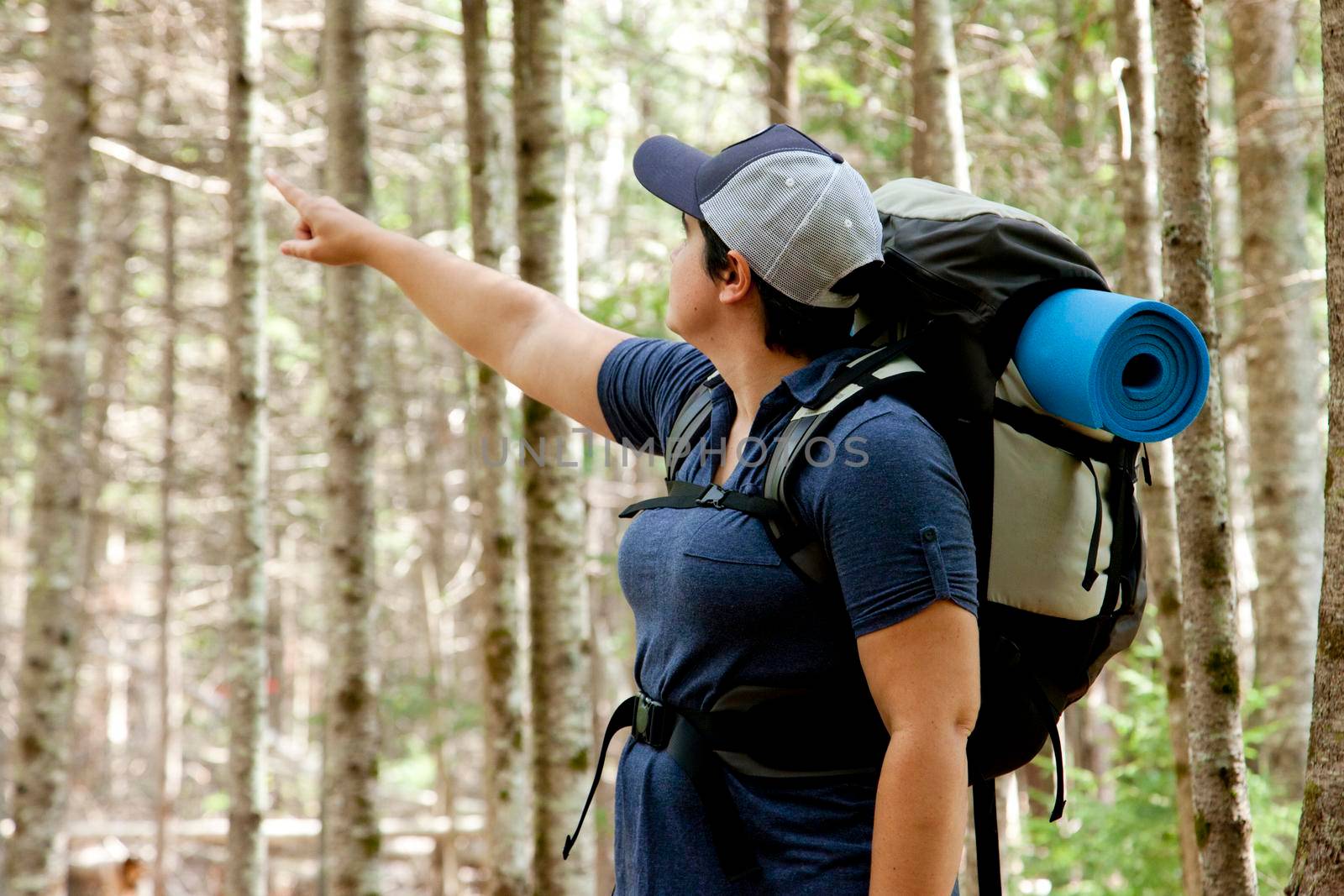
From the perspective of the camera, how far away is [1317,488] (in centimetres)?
771

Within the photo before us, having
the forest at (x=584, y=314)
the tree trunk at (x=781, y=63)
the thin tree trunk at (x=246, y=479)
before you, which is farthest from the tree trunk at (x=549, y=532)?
the tree trunk at (x=781, y=63)

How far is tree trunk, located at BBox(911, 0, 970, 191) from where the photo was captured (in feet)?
17.3

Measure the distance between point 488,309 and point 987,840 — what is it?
61.9 inches

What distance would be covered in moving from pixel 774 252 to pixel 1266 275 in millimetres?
7456

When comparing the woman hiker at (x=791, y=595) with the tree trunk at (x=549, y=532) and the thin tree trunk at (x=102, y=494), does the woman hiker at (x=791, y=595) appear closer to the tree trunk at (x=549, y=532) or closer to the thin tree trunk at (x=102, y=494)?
the tree trunk at (x=549, y=532)

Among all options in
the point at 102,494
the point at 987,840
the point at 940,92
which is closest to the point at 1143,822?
the point at 940,92

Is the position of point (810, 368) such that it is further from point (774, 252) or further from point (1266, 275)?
point (1266, 275)

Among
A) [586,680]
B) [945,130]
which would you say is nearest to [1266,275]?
[945,130]

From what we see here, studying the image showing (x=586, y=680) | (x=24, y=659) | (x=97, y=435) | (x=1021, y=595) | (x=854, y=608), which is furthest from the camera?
(x=97, y=435)

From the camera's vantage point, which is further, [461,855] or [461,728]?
[461,855]

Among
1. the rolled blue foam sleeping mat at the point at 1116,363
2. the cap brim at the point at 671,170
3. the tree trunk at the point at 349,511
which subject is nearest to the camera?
the rolled blue foam sleeping mat at the point at 1116,363

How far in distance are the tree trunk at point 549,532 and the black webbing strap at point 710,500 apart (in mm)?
2689

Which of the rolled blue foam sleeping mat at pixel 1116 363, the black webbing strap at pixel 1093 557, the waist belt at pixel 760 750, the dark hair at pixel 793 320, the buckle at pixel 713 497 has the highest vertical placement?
the dark hair at pixel 793 320

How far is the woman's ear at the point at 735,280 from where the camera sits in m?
2.03
